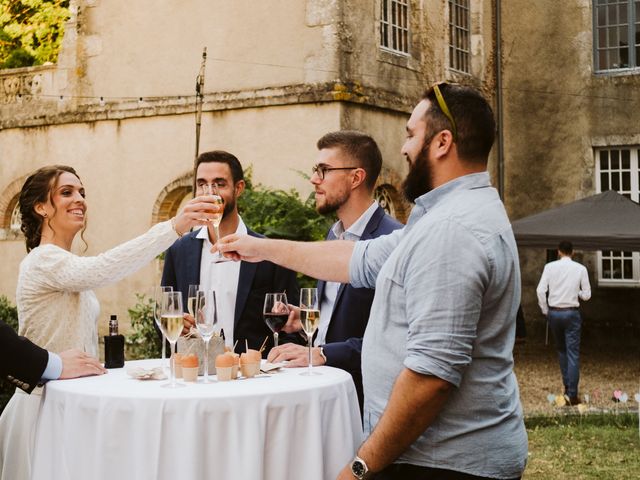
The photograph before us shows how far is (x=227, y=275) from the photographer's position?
4762 millimetres

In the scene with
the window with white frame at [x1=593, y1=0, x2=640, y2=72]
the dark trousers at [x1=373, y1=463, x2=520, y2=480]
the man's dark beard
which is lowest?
the dark trousers at [x1=373, y1=463, x2=520, y2=480]

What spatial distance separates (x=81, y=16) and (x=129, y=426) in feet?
46.3

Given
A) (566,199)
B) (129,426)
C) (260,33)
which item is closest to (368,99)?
(260,33)

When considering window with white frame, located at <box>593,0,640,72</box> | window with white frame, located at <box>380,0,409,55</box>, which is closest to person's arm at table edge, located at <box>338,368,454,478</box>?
window with white frame, located at <box>380,0,409,55</box>

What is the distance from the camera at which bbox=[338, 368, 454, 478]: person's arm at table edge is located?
2430 mm

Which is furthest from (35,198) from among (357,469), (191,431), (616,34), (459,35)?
(616,34)

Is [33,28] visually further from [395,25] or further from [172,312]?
[172,312]

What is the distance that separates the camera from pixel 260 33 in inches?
540

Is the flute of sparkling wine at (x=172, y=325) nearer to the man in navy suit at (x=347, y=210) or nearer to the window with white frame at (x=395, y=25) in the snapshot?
the man in navy suit at (x=347, y=210)

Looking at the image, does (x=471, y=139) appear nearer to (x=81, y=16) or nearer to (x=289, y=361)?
(x=289, y=361)

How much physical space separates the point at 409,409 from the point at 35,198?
96.1 inches

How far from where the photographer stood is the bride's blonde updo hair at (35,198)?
4113 mm

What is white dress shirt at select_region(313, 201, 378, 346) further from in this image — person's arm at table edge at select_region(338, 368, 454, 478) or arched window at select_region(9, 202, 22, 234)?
arched window at select_region(9, 202, 22, 234)

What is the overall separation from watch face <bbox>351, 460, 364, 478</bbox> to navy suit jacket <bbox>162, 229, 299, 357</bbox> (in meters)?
1.98
